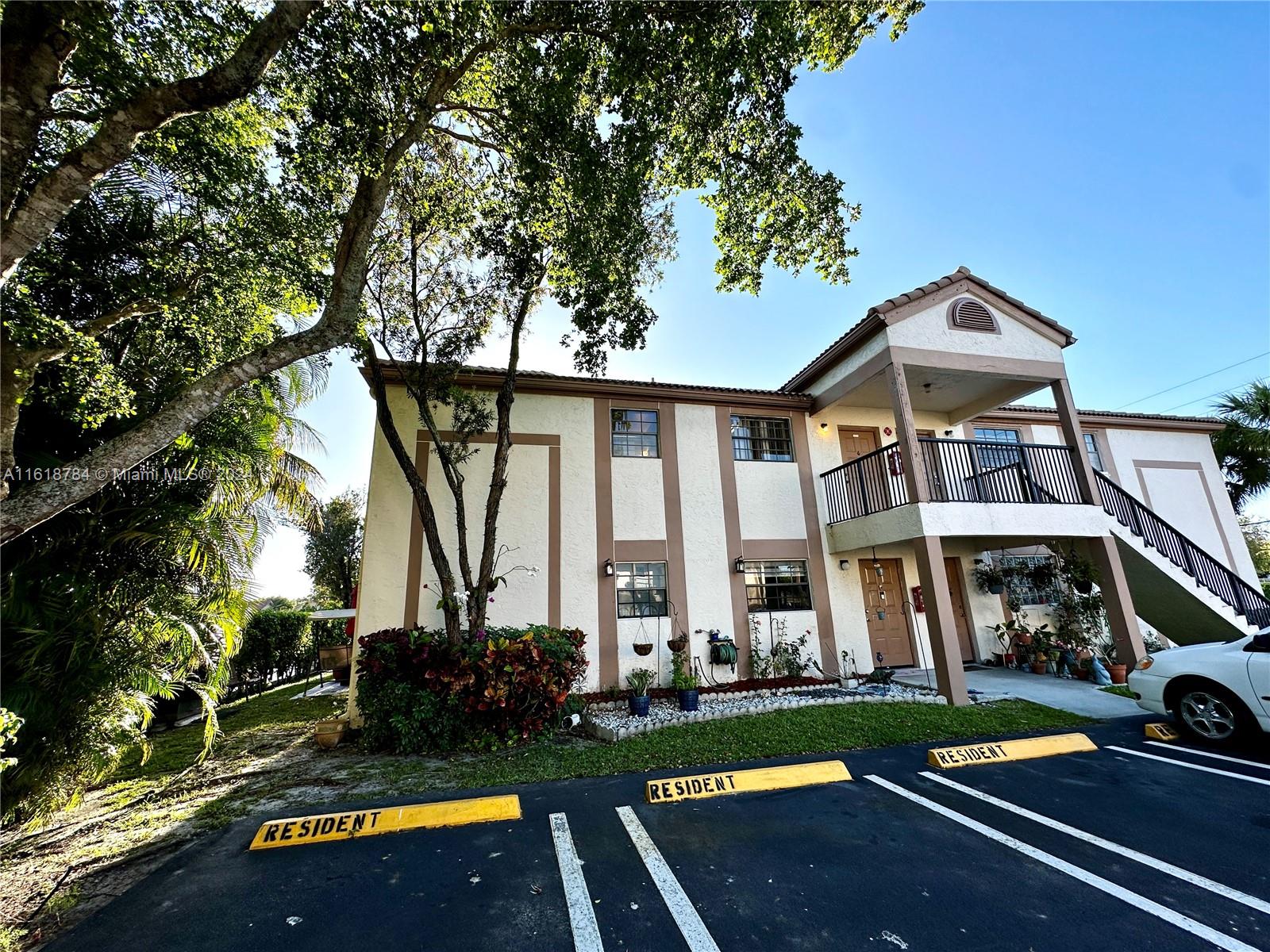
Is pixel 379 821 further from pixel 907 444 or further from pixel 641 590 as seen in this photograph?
pixel 907 444

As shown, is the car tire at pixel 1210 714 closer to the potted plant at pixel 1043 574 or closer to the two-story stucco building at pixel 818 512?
the two-story stucco building at pixel 818 512

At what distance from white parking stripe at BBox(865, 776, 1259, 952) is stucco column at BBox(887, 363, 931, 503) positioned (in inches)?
212

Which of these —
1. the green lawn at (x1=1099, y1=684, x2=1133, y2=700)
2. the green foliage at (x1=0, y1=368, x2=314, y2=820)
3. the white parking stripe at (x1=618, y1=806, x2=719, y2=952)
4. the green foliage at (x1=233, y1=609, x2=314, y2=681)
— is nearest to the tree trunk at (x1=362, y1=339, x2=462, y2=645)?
the green foliage at (x1=0, y1=368, x2=314, y2=820)

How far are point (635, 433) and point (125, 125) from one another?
8042 mm

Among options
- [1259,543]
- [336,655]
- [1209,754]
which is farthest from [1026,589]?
[1259,543]

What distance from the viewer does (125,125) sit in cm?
366

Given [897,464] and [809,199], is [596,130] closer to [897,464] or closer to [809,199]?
[809,199]

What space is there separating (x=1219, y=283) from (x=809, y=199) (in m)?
13.6

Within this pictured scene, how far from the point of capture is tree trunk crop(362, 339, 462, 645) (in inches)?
284

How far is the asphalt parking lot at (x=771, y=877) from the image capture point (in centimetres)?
273

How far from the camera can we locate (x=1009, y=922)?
9.04 feet

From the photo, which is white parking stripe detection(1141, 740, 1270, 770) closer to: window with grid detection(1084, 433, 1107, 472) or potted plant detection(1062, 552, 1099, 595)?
potted plant detection(1062, 552, 1099, 595)

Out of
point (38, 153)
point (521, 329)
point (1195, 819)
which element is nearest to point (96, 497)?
point (38, 153)

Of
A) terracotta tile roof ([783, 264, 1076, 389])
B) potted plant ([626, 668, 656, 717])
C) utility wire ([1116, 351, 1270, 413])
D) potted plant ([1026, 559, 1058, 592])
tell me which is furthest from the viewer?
utility wire ([1116, 351, 1270, 413])
